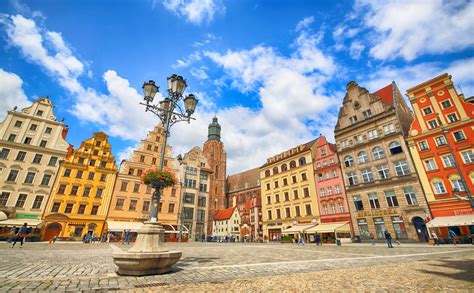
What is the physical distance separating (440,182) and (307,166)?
1690 cm

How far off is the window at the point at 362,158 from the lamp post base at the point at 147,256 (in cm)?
3073

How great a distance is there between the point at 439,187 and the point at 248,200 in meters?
41.9

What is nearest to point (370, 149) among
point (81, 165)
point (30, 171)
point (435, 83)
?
point (435, 83)

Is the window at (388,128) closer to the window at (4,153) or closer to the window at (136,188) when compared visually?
the window at (136,188)

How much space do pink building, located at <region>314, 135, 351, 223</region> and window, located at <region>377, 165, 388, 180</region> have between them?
516cm

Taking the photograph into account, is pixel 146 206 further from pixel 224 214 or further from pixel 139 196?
pixel 224 214

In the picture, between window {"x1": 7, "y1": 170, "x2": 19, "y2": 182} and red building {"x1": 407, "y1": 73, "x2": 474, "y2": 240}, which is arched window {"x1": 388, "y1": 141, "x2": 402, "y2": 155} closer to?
red building {"x1": 407, "y1": 73, "x2": 474, "y2": 240}

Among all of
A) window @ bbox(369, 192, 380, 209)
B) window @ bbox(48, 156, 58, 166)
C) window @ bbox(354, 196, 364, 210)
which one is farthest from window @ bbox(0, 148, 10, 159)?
window @ bbox(369, 192, 380, 209)

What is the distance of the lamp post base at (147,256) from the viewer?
18.6ft

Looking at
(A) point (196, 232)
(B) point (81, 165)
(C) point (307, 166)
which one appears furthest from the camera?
(A) point (196, 232)

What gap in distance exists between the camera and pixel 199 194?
42344 millimetres

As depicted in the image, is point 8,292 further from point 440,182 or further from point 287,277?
point 440,182

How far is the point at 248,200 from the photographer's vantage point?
194ft

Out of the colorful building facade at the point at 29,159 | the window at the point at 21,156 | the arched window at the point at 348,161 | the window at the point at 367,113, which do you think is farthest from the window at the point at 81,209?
the window at the point at 367,113
